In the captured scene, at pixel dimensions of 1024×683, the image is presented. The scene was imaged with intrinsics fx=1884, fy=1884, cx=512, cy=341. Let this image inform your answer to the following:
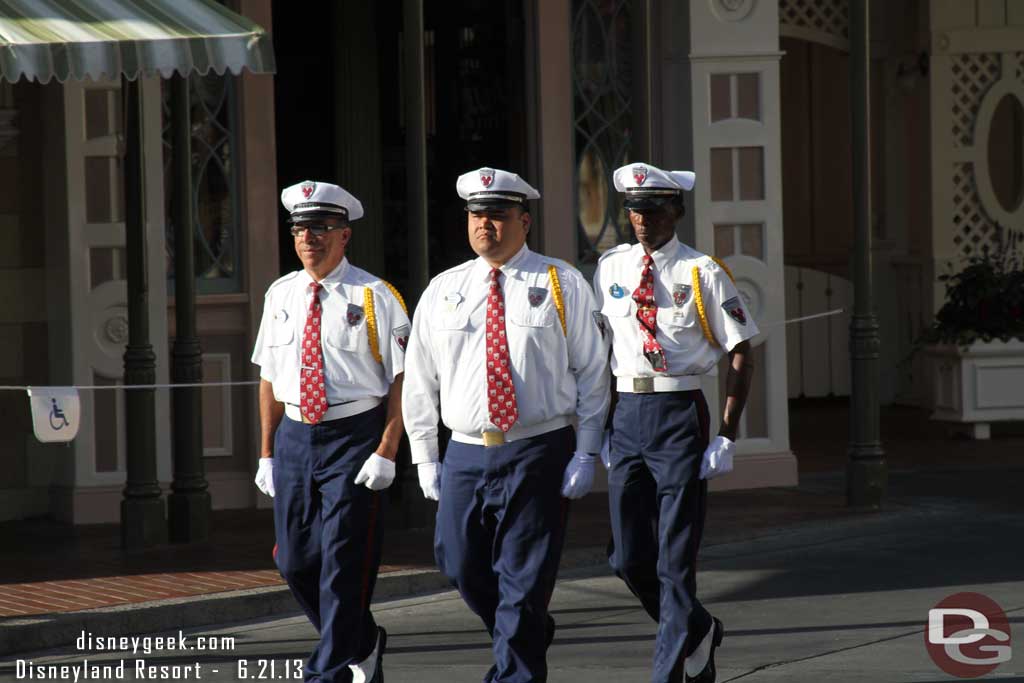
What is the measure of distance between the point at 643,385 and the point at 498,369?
86 centimetres

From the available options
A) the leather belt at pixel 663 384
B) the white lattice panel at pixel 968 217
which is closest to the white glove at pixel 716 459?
the leather belt at pixel 663 384

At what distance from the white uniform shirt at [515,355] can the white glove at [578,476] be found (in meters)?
0.04

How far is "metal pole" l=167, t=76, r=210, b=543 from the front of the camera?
1002cm

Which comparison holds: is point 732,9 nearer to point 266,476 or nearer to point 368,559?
point 266,476

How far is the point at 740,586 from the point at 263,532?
2.98 meters

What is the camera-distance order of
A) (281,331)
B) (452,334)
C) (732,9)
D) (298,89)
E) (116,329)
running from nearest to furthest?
(452,334)
(281,331)
(116,329)
(732,9)
(298,89)

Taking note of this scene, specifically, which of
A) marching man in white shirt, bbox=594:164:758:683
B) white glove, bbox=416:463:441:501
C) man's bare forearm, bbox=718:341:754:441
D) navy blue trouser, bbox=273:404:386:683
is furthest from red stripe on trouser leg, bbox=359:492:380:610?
man's bare forearm, bbox=718:341:754:441

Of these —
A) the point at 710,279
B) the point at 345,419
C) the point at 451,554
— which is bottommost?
the point at 451,554

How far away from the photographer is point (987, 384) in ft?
46.9

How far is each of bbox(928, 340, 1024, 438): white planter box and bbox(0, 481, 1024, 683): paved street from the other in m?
3.67

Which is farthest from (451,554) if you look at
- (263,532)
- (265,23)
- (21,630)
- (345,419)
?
(265,23)

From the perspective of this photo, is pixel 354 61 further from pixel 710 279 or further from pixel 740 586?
pixel 710 279

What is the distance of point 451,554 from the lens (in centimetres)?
623

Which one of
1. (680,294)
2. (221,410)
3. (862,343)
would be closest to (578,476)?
(680,294)
